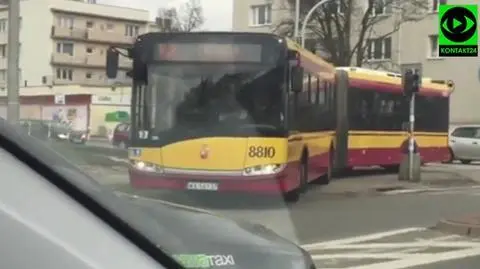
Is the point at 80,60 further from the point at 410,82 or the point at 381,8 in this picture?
the point at 381,8

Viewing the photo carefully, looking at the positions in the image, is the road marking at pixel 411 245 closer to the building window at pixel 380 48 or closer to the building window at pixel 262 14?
the building window at pixel 262 14

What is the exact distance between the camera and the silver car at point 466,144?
33.0m

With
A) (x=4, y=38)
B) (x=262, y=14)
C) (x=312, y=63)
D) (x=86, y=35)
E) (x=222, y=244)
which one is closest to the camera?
(x=222, y=244)

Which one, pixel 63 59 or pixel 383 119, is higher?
pixel 63 59

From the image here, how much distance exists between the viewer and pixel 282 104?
13.2 m

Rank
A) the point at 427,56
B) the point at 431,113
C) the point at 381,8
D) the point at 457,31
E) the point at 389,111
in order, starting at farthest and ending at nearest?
the point at 427,56 → the point at 381,8 → the point at 431,113 → the point at 389,111 → the point at 457,31

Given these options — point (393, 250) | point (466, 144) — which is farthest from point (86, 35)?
point (466, 144)

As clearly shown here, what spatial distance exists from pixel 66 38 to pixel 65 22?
195 millimetres

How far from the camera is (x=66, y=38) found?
145 inches

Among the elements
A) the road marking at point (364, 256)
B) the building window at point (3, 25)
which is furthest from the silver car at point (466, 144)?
the building window at point (3, 25)

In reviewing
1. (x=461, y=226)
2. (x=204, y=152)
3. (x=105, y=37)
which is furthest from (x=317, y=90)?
(x=105, y=37)

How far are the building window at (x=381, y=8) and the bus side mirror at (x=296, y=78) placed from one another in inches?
1258

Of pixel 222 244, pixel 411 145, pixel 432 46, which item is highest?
pixel 432 46

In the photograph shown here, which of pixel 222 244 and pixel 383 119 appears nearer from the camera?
pixel 222 244
